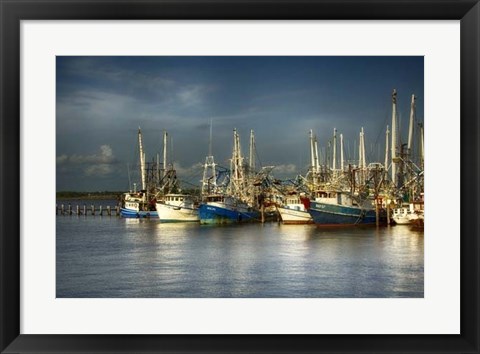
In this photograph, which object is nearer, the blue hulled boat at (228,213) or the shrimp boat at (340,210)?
the shrimp boat at (340,210)

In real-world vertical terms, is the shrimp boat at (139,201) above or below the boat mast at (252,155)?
below

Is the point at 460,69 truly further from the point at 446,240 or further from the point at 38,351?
the point at 38,351

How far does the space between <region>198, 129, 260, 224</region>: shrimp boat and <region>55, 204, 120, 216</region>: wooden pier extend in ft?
5.04

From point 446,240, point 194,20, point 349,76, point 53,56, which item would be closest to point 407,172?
point 349,76

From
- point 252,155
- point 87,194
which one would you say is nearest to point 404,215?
point 252,155

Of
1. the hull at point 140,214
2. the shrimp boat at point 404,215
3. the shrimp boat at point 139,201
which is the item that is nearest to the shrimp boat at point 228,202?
the shrimp boat at point 139,201

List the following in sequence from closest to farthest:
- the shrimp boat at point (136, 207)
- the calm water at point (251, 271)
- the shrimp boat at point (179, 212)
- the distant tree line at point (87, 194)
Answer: the calm water at point (251, 271) → the distant tree line at point (87, 194) → the shrimp boat at point (136, 207) → the shrimp boat at point (179, 212)

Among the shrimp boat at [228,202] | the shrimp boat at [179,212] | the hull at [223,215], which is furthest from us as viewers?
the hull at [223,215]

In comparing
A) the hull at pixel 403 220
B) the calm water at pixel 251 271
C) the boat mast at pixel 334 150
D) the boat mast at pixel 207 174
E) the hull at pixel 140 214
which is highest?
the boat mast at pixel 334 150

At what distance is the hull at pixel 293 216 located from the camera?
14.0 m

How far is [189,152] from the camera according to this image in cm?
723

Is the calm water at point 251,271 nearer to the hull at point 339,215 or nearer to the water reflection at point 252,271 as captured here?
the water reflection at point 252,271

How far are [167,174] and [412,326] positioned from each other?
4.98m

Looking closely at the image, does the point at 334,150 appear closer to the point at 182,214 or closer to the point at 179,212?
the point at 179,212
